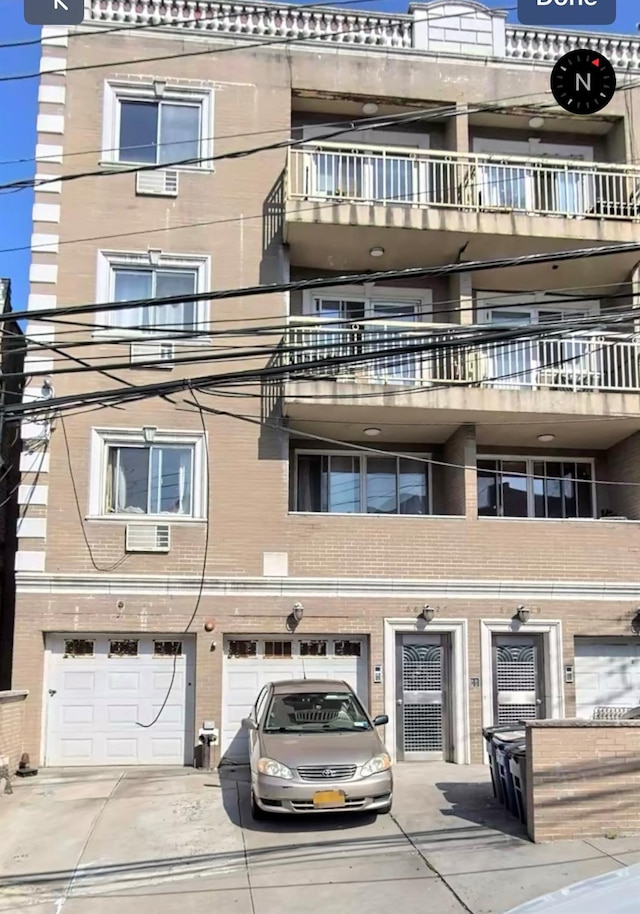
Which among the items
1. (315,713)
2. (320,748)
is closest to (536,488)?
(315,713)

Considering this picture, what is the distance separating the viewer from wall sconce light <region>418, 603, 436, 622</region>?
1381 centimetres

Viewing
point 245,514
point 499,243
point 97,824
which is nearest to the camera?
point 97,824

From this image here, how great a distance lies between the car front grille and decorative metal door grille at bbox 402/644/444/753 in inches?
188

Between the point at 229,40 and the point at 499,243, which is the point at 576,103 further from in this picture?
the point at 229,40

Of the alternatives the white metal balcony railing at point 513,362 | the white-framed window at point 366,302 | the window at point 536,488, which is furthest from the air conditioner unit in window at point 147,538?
the window at point 536,488

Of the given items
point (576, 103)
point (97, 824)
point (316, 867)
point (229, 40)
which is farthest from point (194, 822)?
point (229, 40)

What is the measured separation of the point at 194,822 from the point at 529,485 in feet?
29.9

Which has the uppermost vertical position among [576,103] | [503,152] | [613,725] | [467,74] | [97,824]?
[467,74]

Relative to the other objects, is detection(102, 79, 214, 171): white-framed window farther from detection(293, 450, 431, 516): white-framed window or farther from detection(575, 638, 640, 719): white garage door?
detection(575, 638, 640, 719): white garage door

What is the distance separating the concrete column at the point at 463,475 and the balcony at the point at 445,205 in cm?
345

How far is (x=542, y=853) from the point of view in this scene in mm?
8039

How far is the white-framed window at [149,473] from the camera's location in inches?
548

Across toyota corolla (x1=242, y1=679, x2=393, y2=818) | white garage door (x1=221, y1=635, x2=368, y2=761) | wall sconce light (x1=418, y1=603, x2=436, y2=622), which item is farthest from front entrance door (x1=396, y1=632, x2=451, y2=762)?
toyota corolla (x1=242, y1=679, x2=393, y2=818)

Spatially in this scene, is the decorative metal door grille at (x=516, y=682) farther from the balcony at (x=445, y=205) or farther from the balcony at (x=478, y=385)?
the balcony at (x=445, y=205)
